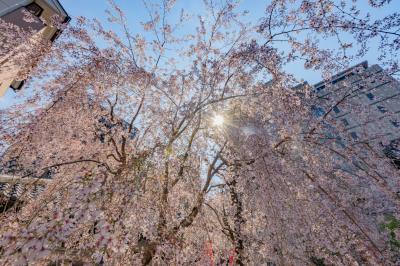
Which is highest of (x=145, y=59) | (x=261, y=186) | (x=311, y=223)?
(x=145, y=59)

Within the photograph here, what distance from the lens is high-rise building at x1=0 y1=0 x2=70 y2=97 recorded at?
1060cm

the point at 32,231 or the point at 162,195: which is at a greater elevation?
the point at 162,195

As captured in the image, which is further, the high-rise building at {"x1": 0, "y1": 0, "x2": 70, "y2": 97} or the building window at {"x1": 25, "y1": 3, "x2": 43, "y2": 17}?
the building window at {"x1": 25, "y1": 3, "x2": 43, "y2": 17}

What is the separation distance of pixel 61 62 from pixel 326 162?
9.39m

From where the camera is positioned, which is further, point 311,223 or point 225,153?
point 225,153

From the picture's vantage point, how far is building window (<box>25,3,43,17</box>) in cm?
1311

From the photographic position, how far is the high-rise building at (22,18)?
417 inches

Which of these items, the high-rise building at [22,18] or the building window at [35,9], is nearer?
the high-rise building at [22,18]

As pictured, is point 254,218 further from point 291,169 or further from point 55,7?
point 55,7

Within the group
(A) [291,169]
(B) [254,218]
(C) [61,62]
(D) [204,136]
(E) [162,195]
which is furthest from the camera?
(D) [204,136]

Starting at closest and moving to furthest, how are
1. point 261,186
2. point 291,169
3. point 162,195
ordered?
1. point 162,195
2. point 291,169
3. point 261,186

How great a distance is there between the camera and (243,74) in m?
7.96

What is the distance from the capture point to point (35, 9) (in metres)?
13.4

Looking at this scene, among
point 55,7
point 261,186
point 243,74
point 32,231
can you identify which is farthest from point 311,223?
point 55,7
